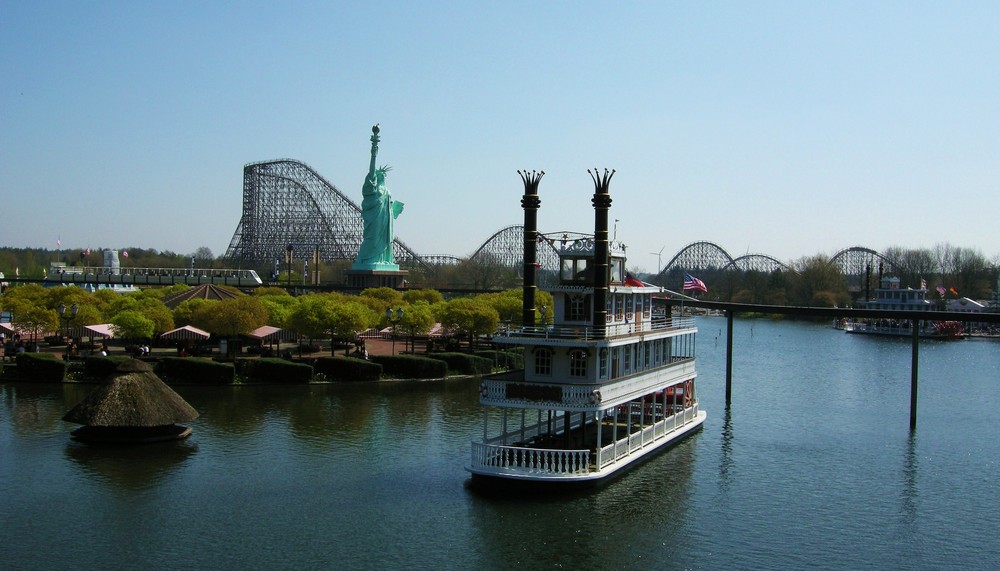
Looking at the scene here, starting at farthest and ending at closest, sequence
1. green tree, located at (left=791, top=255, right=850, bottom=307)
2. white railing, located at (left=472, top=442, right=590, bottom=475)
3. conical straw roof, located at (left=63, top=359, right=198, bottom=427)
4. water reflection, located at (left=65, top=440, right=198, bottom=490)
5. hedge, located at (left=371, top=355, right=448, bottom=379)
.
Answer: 1. green tree, located at (left=791, top=255, right=850, bottom=307)
2. hedge, located at (left=371, top=355, right=448, bottom=379)
3. conical straw roof, located at (left=63, top=359, right=198, bottom=427)
4. water reflection, located at (left=65, top=440, right=198, bottom=490)
5. white railing, located at (left=472, top=442, right=590, bottom=475)

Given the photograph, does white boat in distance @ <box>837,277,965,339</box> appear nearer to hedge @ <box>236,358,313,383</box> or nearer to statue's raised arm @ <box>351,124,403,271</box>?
statue's raised arm @ <box>351,124,403,271</box>

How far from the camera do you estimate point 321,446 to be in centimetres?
3531

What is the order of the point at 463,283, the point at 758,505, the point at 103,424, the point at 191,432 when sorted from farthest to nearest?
the point at 463,283, the point at 191,432, the point at 103,424, the point at 758,505

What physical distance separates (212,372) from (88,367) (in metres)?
6.23

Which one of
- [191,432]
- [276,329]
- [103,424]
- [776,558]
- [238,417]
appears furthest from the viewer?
[276,329]

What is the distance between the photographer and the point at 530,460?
2864 cm

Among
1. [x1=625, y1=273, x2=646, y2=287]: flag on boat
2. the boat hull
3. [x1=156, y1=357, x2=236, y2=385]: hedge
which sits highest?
[x1=625, y1=273, x2=646, y2=287]: flag on boat

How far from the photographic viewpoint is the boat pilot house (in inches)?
1134

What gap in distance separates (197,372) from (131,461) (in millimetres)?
17529

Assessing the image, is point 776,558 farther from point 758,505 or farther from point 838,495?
point 838,495

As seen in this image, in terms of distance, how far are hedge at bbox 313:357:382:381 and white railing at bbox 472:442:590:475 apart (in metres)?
23.6

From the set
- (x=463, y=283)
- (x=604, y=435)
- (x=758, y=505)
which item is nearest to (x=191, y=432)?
(x=604, y=435)

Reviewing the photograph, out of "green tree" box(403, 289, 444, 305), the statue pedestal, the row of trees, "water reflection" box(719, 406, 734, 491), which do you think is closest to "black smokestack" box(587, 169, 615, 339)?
"water reflection" box(719, 406, 734, 491)

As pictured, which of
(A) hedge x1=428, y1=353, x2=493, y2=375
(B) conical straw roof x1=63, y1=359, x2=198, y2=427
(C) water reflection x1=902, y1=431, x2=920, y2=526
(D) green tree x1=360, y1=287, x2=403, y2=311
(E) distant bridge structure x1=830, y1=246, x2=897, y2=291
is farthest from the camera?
(E) distant bridge structure x1=830, y1=246, x2=897, y2=291
